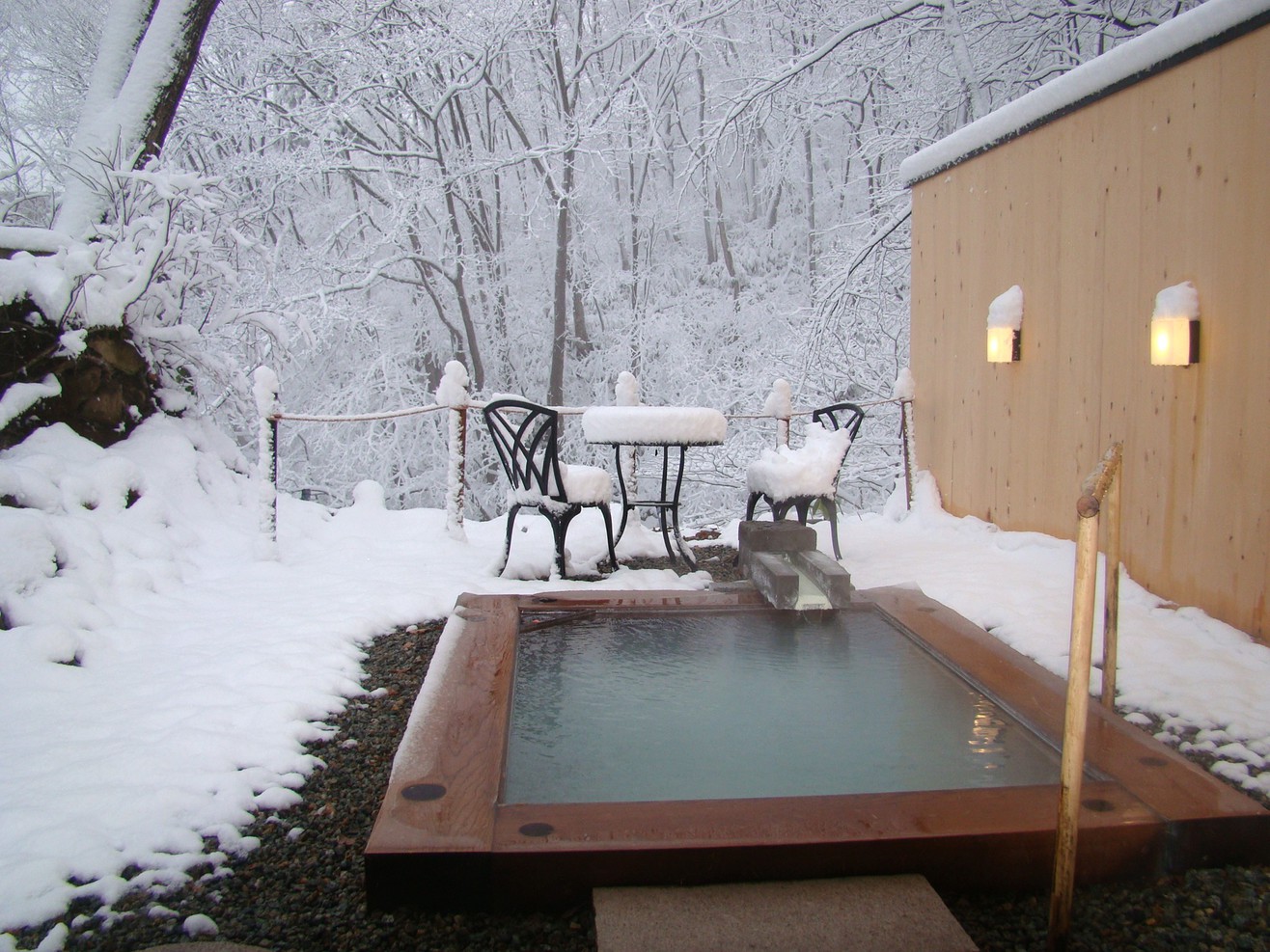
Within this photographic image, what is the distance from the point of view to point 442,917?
1.62 meters

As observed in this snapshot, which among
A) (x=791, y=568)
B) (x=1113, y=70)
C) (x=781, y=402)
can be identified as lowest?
(x=791, y=568)

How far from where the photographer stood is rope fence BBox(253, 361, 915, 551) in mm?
4723

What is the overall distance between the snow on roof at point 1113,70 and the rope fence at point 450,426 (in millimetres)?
1601

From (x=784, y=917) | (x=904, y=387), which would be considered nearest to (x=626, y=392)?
(x=904, y=387)

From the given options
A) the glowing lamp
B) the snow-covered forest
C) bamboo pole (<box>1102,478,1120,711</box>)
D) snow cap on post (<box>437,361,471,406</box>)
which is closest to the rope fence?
snow cap on post (<box>437,361,471,406</box>)

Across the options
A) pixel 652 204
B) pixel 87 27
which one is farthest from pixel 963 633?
pixel 87 27

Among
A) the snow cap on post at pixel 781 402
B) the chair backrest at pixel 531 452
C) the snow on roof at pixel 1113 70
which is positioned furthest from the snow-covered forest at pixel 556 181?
the chair backrest at pixel 531 452

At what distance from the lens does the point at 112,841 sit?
6.25 feet

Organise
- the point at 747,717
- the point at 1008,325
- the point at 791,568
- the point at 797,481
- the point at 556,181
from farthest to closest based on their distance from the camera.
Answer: the point at 556,181, the point at 1008,325, the point at 797,481, the point at 791,568, the point at 747,717

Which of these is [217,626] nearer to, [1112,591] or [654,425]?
[654,425]

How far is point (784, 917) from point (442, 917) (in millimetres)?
605

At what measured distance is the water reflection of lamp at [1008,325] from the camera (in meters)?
4.85

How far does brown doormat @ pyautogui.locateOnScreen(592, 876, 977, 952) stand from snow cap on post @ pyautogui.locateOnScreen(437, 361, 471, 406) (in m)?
3.83

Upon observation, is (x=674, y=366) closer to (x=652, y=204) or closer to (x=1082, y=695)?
(x=652, y=204)
